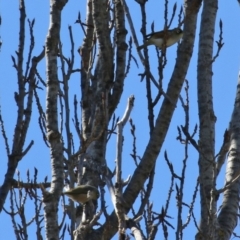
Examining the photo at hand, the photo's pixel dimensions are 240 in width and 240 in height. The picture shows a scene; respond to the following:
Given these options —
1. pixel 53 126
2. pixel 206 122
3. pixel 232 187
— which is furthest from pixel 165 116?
pixel 53 126

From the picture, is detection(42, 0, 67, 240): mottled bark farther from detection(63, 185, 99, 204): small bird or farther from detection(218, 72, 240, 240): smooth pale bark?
detection(218, 72, 240, 240): smooth pale bark

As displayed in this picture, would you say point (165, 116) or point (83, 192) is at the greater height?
point (165, 116)

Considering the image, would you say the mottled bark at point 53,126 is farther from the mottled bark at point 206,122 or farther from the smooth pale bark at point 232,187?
the smooth pale bark at point 232,187

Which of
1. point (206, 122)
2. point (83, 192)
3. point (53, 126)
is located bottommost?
point (83, 192)

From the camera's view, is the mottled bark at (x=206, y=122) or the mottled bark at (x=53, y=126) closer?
the mottled bark at (x=53, y=126)

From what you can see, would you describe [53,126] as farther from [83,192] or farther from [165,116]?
[165,116]

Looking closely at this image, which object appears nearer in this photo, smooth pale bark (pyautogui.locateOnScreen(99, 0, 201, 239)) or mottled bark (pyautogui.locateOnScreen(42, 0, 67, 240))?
mottled bark (pyautogui.locateOnScreen(42, 0, 67, 240))

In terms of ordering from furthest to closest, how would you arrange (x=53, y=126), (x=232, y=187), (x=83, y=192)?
(x=232, y=187) < (x=83, y=192) < (x=53, y=126)

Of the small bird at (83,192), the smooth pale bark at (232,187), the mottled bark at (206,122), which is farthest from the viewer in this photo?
the smooth pale bark at (232,187)

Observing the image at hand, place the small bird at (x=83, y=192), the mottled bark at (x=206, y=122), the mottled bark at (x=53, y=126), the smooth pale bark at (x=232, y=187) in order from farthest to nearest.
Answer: the smooth pale bark at (x=232, y=187)
the small bird at (x=83, y=192)
the mottled bark at (x=206, y=122)
the mottled bark at (x=53, y=126)

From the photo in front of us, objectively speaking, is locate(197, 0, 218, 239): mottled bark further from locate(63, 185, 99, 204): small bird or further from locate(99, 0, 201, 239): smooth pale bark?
locate(63, 185, 99, 204): small bird

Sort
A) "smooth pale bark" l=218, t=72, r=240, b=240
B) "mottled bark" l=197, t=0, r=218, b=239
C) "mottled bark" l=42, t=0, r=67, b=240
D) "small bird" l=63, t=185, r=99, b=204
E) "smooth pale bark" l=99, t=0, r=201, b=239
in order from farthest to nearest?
"smooth pale bark" l=218, t=72, r=240, b=240
"smooth pale bark" l=99, t=0, r=201, b=239
"small bird" l=63, t=185, r=99, b=204
"mottled bark" l=197, t=0, r=218, b=239
"mottled bark" l=42, t=0, r=67, b=240

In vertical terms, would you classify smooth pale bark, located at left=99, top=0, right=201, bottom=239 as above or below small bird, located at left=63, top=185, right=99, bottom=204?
above

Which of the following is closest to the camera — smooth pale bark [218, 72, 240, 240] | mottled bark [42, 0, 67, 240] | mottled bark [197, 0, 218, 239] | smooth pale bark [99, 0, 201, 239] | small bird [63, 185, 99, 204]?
mottled bark [42, 0, 67, 240]
